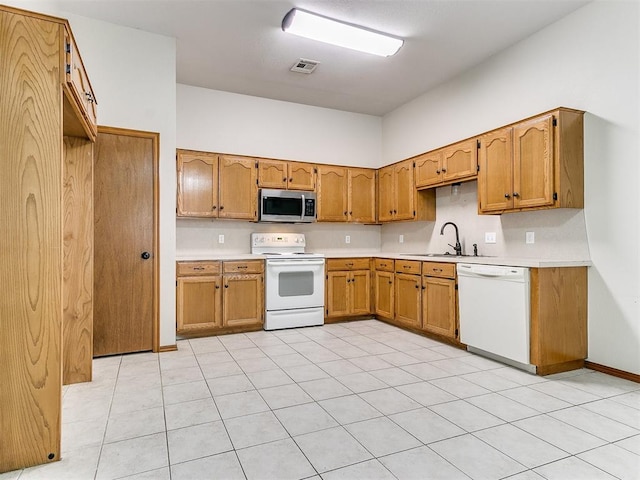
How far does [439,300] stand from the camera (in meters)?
3.99

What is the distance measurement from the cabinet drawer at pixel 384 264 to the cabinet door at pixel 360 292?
7.0 inches

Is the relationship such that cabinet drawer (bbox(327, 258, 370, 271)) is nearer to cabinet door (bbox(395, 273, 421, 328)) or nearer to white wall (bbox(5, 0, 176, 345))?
cabinet door (bbox(395, 273, 421, 328))

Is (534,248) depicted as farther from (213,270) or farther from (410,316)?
(213,270)

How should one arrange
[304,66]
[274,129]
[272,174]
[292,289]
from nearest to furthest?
[304,66] → [292,289] → [272,174] → [274,129]

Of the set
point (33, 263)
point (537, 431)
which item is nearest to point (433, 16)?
point (537, 431)

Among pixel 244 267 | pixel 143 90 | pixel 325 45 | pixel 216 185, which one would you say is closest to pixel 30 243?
pixel 143 90

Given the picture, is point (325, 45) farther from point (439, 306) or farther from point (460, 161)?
point (439, 306)

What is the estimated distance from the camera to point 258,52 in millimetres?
3984

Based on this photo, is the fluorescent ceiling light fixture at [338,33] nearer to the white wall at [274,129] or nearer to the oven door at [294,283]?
the white wall at [274,129]

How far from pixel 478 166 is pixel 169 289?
3330 millimetres

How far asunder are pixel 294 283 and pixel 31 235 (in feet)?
10.3

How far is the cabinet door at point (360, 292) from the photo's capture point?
5102 mm

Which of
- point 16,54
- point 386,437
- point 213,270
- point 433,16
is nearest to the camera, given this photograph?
point 16,54

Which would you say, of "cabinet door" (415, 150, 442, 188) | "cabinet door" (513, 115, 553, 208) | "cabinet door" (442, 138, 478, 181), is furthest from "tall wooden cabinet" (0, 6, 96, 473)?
"cabinet door" (415, 150, 442, 188)
